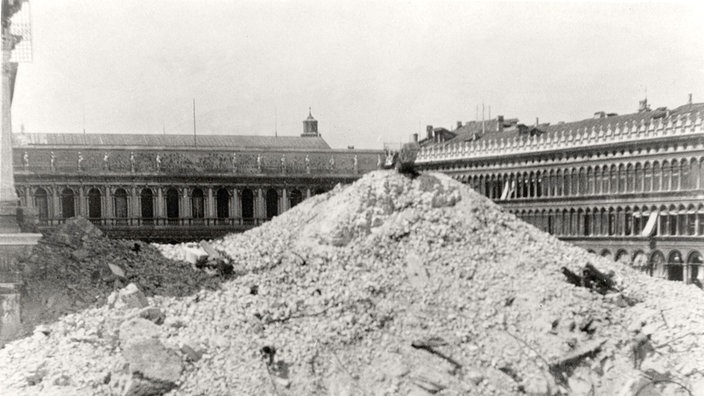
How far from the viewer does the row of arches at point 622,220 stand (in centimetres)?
3994

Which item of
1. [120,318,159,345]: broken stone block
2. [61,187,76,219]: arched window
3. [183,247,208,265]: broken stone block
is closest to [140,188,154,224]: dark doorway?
[61,187,76,219]: arched window

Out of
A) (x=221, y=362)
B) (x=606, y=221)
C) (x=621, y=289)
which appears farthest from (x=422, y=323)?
(x=606, y=221)

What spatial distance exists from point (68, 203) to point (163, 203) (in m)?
5.44

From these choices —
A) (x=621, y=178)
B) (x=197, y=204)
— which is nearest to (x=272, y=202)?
(x=197, y=204)

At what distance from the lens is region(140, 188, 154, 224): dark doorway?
159ft

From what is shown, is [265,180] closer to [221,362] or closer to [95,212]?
[95,212]

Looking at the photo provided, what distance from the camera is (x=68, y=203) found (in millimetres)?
47469

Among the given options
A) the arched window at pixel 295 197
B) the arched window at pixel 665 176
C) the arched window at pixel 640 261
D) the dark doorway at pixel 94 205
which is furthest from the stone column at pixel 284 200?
the arched window at pixel 665 176

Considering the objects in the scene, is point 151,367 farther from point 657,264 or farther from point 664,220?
point 657,264

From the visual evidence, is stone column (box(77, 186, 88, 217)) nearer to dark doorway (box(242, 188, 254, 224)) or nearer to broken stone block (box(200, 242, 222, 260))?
dark doorway (box(242, 188, 254, 224))

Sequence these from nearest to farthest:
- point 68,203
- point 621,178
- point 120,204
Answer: point 621,178 → point 68,203 → point 120,204

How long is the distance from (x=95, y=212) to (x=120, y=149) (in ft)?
13.5

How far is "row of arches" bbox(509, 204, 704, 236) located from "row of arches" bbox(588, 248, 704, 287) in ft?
3.35

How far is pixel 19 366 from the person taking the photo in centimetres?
1605
